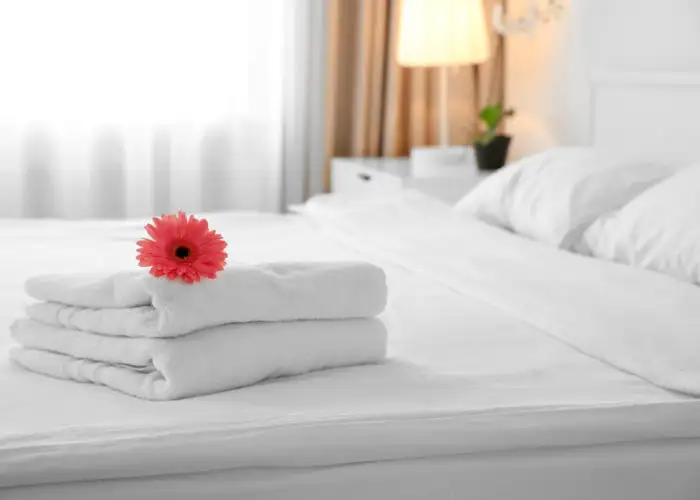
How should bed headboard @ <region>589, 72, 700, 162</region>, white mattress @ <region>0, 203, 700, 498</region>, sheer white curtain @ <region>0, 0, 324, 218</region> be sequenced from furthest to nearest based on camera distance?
sheer white curtain @ <region>0, 0, 324, 218</region> → bed headboard @ <region>589, 72, 700, 162</region> → white mattress @ <region>0, 203, 700, 498</region>

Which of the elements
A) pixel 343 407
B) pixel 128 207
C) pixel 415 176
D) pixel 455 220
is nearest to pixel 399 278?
pixel 455 220

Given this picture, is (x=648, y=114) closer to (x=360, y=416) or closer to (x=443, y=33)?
(x=443, y=33)

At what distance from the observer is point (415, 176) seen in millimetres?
3621

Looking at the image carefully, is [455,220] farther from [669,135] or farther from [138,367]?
[138,367]

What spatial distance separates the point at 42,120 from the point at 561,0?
6.06 feet

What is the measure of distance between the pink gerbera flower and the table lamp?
8.29 ft

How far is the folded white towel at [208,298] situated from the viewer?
1353 mm

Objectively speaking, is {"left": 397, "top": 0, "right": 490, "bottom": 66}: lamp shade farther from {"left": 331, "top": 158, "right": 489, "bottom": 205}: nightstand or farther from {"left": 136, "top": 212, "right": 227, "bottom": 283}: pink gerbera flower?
{"left": 136, "top": 212, "right": 227, "bottom": 283}: pink gerbera flower

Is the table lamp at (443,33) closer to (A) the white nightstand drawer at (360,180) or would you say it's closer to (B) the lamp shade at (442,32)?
(B) the lamp shade at (442,32)

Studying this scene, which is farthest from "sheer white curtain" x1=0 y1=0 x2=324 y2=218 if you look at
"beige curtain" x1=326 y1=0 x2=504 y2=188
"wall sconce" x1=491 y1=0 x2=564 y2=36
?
"wall sconce" x1=491 y1=0 x2=564 y2=36

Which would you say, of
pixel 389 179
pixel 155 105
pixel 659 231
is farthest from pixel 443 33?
pixel 659 231

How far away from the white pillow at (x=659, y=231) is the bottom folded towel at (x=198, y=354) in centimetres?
77

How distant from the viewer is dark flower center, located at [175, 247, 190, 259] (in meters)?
1.36

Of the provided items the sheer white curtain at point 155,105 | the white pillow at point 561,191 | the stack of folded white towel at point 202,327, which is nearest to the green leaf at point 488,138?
the sheer white curtain at point 155,105
